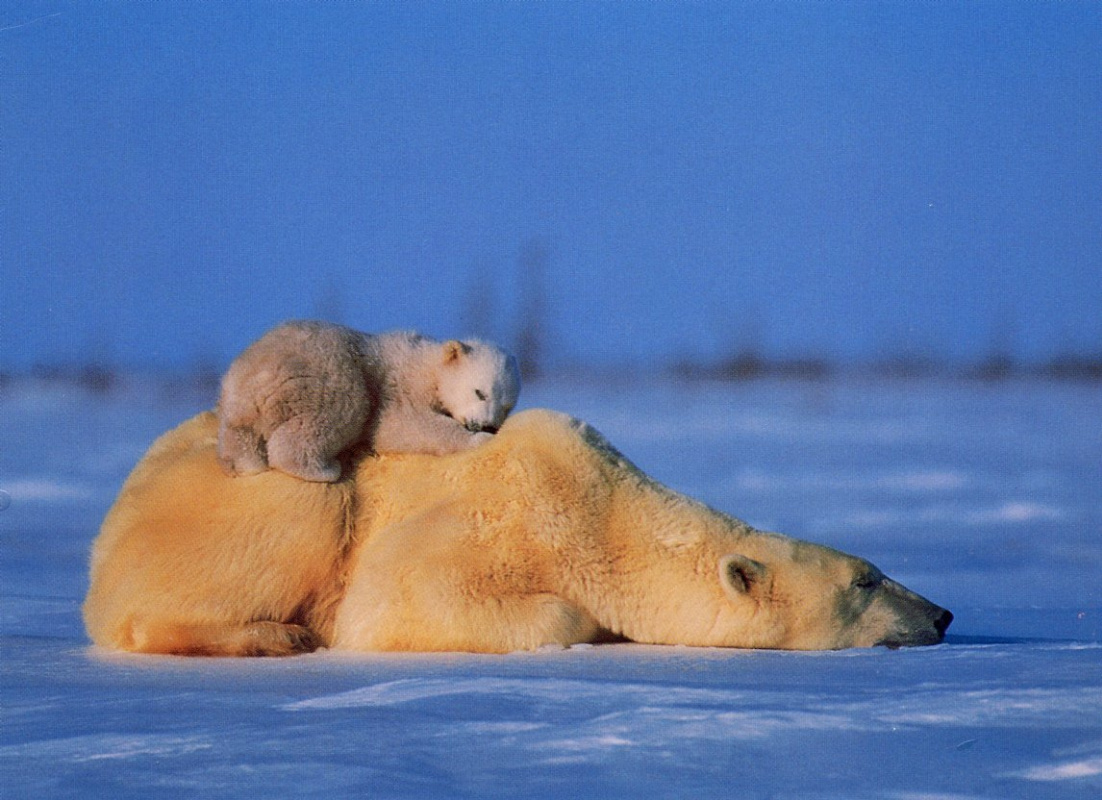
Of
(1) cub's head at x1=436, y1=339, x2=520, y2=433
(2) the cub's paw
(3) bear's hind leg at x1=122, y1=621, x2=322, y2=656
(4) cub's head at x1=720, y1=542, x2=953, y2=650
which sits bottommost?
(3) bear's hind leg at x1=122, y1=621, x2=322, y2=656

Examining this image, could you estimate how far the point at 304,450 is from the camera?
616 centimetres

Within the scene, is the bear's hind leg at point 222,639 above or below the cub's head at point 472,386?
below

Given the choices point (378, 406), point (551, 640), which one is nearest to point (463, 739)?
point (551, 640)

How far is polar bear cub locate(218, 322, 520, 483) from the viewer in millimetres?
6180

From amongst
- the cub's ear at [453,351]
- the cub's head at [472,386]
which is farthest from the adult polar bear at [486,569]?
the cub's ear at [453,351]

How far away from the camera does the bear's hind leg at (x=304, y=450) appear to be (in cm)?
616

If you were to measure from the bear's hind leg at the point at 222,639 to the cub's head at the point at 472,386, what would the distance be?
1184 millimetres

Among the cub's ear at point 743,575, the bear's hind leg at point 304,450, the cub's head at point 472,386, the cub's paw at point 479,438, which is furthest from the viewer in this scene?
the cub's head at point 472,386

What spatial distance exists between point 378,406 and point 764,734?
2.88 metres

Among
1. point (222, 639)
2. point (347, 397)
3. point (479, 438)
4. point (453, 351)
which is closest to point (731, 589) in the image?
point (479, 438)

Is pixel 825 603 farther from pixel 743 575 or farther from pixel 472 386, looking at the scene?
pixel 472 386

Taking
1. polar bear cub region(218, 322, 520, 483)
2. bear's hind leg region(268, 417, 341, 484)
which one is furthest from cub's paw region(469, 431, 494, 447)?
bear's hind leg region(268, 417, 341, 484)

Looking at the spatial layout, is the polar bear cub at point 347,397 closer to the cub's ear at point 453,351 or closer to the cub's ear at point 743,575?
the cub's ear at point 453,351

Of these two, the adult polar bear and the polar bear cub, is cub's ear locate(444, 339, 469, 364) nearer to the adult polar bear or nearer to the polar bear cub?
the polar bear cub
